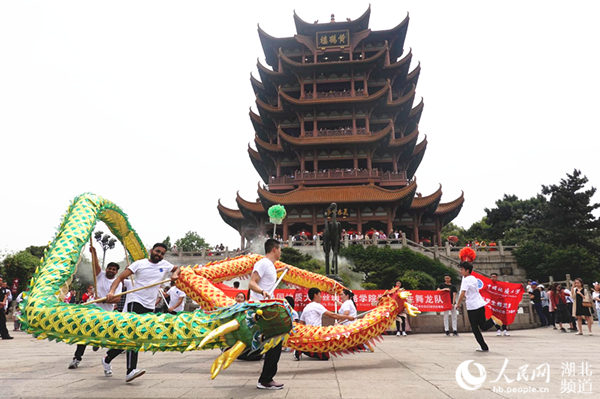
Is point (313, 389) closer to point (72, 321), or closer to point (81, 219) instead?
point (72, 321)

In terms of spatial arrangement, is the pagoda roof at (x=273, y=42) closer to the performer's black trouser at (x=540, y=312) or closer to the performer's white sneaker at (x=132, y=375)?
the performer's black trouser at (x=540, y=312)

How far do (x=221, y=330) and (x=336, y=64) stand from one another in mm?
29719

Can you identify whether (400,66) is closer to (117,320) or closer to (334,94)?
(334,94)

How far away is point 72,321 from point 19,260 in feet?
81.7

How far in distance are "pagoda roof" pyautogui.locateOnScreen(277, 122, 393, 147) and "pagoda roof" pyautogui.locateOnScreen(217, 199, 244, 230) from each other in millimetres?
6721

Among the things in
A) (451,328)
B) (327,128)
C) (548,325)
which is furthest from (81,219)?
(327,128)

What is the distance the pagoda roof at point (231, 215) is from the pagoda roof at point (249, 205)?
155cm

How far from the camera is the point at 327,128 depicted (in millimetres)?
29672

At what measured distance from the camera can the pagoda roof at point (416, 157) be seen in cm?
2992

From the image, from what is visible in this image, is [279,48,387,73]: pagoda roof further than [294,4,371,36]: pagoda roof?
No

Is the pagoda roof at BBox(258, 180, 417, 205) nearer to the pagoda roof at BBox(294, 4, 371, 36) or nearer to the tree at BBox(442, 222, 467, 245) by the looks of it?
the pagoda roof at BBox(294, 4, 371, 36)

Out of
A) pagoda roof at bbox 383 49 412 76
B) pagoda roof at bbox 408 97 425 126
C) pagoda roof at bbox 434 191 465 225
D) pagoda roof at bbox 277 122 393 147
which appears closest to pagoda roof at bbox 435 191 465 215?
pagoda roof at bbox 434 191 465 225

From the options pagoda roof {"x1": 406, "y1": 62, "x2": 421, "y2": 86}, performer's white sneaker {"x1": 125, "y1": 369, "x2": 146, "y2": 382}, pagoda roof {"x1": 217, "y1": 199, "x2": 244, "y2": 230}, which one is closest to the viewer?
performer's white sneaker {"x1": 125, "y1": 369, "x2": 146, "y2": 382}

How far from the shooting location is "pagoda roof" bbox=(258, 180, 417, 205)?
75.9ft
